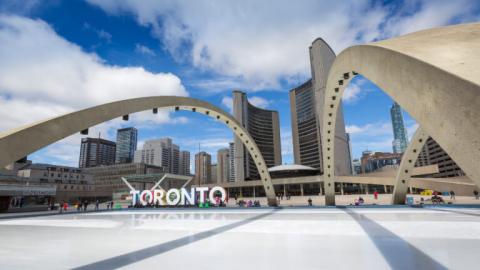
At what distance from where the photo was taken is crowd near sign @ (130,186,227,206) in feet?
103

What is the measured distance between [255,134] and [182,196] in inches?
5758

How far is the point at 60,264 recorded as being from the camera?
19.5ft

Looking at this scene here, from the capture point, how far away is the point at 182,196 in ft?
105

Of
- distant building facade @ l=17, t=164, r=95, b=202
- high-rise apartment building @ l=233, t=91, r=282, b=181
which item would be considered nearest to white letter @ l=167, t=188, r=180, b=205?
distant building facade @ l=17, t=164, r=95, b=202

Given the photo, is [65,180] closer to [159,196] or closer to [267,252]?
[159,196]

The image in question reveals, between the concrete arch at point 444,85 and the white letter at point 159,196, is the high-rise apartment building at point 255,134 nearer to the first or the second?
the white letter at point 159,196

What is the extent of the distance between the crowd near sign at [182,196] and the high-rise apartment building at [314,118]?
390 ft

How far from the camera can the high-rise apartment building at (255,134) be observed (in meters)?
170

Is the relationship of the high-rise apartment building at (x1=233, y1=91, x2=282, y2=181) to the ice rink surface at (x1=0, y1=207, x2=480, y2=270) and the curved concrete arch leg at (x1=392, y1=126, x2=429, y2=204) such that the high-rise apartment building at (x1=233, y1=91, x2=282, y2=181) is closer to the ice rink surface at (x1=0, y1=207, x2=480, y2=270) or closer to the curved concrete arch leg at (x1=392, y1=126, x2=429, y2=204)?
the curved concrete arch leg at (x1=392, y1=126, x2=429, y2=204)

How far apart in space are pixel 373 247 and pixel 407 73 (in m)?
4.35

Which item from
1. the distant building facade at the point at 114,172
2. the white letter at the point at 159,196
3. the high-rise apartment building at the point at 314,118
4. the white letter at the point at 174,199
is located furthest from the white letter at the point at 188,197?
the high-rise apartment building at the point at 314,118

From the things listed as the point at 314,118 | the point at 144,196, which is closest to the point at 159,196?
the point at 144,196

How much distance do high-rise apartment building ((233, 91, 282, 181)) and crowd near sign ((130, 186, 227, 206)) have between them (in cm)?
12847

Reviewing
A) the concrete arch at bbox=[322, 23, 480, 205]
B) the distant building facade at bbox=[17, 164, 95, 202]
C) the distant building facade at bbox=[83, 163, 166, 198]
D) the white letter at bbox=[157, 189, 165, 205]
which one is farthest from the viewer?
the distant building facade at bbox=[83, 163, 166, 198]
